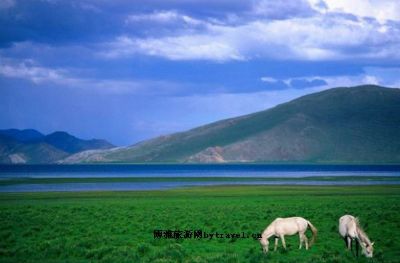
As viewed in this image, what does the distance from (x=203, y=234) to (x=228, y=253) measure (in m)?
5.98

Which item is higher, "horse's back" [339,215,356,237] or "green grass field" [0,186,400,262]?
"horse's back" [339,215,356,237]

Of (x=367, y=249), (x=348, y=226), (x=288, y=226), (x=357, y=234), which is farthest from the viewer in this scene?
(x=288, y=226)

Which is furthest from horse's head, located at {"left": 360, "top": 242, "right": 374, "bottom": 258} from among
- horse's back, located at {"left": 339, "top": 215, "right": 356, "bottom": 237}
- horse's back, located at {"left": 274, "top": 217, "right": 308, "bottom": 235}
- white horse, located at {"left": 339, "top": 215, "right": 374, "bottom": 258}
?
horse's back, located at {"left": 274, "top": 217, "right": 308, "bottom": 235}

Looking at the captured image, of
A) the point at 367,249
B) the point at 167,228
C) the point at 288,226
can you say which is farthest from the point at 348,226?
the point at 167,228

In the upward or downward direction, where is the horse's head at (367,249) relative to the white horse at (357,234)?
downward

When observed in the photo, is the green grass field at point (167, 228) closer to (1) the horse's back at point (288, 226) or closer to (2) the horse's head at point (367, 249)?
(2) the horse's head at point (367, 249)

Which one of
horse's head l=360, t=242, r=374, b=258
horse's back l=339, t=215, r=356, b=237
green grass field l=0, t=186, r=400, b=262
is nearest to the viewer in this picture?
horse's head l=360, t=242, r=374, b=258

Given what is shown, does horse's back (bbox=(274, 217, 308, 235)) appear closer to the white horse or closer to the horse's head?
the white horse

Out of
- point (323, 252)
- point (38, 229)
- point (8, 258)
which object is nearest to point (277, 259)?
point (323, 252)

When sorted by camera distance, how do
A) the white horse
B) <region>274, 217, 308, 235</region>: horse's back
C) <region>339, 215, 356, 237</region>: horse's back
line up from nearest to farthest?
the white horse < <region>339, 215, 356, 237</region>: horse's back < <region>274, 217, 308, 235</region>: horse's back

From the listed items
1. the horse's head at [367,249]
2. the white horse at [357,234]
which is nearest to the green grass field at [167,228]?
the horse's head at [367,249]

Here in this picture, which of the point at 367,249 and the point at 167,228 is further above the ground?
the point at 367,249

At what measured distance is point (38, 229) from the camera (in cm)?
3291

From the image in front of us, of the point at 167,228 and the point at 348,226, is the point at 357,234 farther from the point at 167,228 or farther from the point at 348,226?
the point at 167,228
